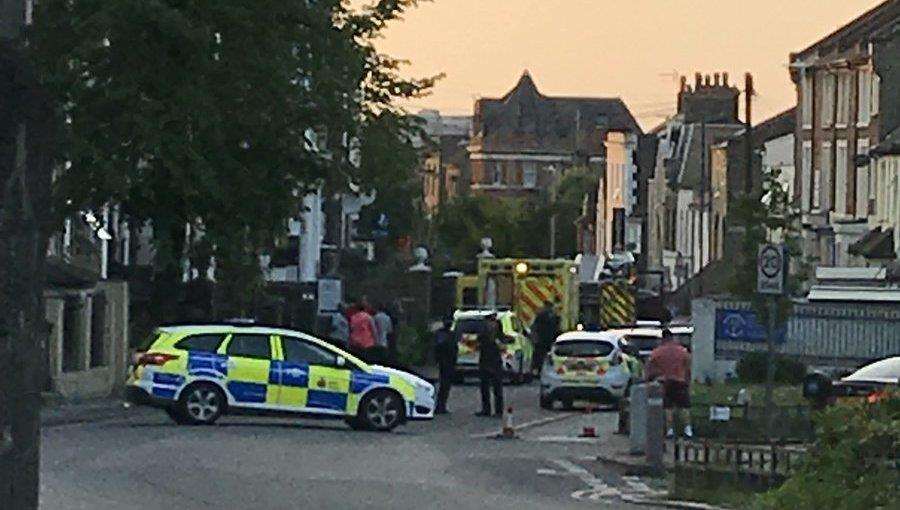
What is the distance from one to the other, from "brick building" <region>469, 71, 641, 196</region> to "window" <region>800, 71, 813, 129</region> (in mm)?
81336

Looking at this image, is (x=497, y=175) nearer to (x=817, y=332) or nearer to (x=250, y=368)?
(x=817, y=332)

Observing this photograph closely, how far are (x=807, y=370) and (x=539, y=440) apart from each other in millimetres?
12480

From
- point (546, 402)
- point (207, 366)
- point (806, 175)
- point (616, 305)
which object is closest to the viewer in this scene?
point (207, 366)

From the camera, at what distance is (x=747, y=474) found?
22.1 m

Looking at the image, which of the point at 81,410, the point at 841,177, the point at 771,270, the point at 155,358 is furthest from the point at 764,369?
the point at 841,177

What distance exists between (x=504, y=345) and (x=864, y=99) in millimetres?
21882

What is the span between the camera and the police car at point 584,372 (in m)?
41.2

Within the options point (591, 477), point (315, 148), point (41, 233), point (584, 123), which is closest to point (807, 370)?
point (315, 148)

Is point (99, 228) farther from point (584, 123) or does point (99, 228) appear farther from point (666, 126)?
point (584, 123)

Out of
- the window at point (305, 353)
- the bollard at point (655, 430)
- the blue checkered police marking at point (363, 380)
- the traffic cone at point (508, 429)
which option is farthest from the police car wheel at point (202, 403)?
the bollard at point (655, 430)

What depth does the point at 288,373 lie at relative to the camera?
31.5 meters

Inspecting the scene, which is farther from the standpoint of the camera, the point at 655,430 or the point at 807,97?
the point at 807,97

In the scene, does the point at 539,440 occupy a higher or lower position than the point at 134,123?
lower

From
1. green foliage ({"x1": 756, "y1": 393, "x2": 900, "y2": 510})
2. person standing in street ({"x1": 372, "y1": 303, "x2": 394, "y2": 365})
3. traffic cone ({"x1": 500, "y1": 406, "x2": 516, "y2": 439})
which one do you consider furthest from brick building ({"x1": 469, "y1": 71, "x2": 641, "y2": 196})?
green foliage ({"x1": 756, "y1": 393, "x2": 900, "y2": 510})
